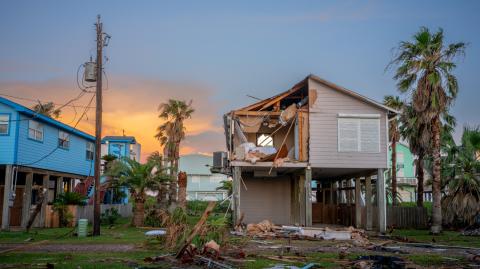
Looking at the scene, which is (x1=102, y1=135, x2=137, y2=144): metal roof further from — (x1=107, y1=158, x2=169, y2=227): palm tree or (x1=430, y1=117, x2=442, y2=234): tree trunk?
(x1=430, y1=117, x2=442, y2=234): tree trunk

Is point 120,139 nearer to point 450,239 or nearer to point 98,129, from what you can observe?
point 98,129

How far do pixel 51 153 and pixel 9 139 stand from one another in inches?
185

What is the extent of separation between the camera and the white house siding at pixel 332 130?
27094mm

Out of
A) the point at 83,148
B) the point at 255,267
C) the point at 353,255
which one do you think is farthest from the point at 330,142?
the point at 83,148

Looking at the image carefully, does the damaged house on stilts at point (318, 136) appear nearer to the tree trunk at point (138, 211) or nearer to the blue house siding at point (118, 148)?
the tree trunk at point (138, 211)

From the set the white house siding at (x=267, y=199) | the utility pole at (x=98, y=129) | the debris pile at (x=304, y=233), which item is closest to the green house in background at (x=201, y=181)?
the white house siding at (x=267, y=199)

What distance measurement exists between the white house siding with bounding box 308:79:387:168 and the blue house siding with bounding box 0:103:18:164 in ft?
A: 51.6

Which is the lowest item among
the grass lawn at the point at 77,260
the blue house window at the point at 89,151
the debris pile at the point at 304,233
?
the grass lawn at the point at 77,260

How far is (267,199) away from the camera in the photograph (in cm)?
3228

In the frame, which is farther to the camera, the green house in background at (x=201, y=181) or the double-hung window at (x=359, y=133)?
the green house in background at (x=201, y=181)

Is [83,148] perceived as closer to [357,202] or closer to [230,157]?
[230,157]

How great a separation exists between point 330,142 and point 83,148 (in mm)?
19639

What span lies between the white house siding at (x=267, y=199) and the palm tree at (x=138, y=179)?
205 inches

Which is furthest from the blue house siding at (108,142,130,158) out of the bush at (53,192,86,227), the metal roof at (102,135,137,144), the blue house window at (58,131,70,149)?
the bush at (53,192,86,227)
